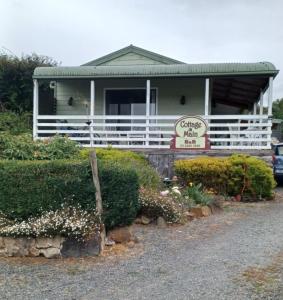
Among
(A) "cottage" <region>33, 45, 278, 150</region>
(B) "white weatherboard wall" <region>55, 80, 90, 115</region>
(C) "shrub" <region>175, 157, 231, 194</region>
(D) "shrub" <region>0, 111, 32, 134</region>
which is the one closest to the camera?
(C) "shrub" <region>175, 157, 231, 194</region>

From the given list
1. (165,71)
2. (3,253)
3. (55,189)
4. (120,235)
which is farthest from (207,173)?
(3,253)

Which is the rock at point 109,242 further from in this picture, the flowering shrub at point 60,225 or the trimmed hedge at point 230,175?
the trimmed hedge at point 230,175

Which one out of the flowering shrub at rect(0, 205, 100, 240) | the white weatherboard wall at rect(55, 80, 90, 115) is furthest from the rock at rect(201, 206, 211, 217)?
the white weatherboard wall at rect(55, 80, 90, 115)

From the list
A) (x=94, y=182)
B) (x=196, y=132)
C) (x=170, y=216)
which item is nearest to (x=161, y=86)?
(x=196, y=132)

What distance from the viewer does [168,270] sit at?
17.9ft

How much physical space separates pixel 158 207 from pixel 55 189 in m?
2.31

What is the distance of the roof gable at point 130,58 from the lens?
1728cm

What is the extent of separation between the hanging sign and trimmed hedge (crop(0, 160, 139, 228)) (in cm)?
614

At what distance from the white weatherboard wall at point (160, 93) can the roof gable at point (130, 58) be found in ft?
5.07

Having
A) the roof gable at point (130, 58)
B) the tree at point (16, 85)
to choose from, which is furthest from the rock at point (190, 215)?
the tree at point (16, 85)

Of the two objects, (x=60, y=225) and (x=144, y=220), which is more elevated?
(x=60, y=225)

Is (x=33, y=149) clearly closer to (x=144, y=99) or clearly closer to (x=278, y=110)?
(x=144, y=99)

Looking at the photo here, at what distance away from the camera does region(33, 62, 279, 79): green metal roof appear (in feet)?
42.7

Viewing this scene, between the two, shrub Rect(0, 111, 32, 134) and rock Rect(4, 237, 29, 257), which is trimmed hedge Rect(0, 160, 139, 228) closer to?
rock Rect(4, 237, 29, 257)
